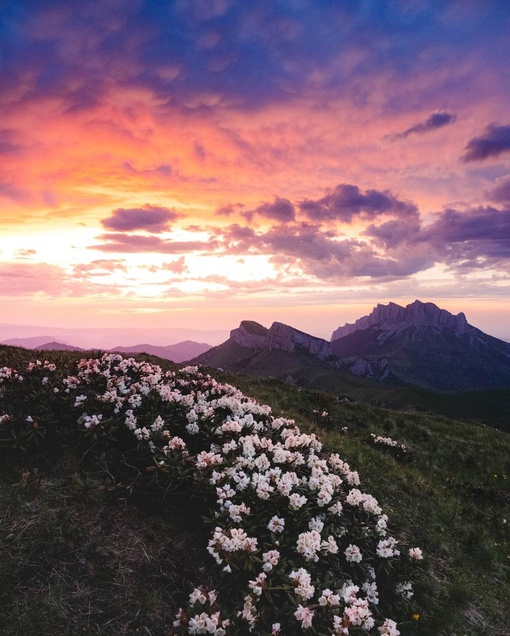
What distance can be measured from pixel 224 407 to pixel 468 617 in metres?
6.62

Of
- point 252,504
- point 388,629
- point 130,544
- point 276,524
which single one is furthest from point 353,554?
point 130,544

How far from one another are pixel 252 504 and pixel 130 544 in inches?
84.4

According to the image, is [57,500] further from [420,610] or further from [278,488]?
[420,610]

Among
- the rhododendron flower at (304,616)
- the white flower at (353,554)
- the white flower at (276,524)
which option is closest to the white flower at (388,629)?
the white flower at (353,554)

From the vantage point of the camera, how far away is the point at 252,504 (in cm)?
721

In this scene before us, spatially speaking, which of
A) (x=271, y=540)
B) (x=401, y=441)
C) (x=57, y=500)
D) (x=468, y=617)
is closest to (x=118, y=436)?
(x=57, y=500)

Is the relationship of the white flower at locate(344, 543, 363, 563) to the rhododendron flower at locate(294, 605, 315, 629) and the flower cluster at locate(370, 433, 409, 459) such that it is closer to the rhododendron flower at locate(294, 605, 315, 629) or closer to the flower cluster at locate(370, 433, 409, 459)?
the rhododendron flower at locate(294, 605, 315, 629)

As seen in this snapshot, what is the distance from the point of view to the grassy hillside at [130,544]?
5.45 meters

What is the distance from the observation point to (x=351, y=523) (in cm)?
772

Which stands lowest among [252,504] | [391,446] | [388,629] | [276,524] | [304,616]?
[391,446]

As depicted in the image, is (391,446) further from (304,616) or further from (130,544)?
(130,544)

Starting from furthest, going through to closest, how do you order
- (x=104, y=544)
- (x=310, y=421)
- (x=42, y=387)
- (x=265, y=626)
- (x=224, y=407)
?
1. (x=310, y=421)
2. (x=224, y=407)
3. (x=42, y=387)
4. (x=104, y=544)
5. (x=265, y=626)

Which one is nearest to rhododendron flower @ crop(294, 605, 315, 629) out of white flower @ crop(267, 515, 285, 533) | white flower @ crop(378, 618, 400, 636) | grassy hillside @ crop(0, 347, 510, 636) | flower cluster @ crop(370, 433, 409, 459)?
white flower @ crop(378, 618, 400, 636)

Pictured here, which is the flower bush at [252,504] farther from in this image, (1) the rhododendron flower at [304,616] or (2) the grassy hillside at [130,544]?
(2) the grassy hillside at [130,544]
